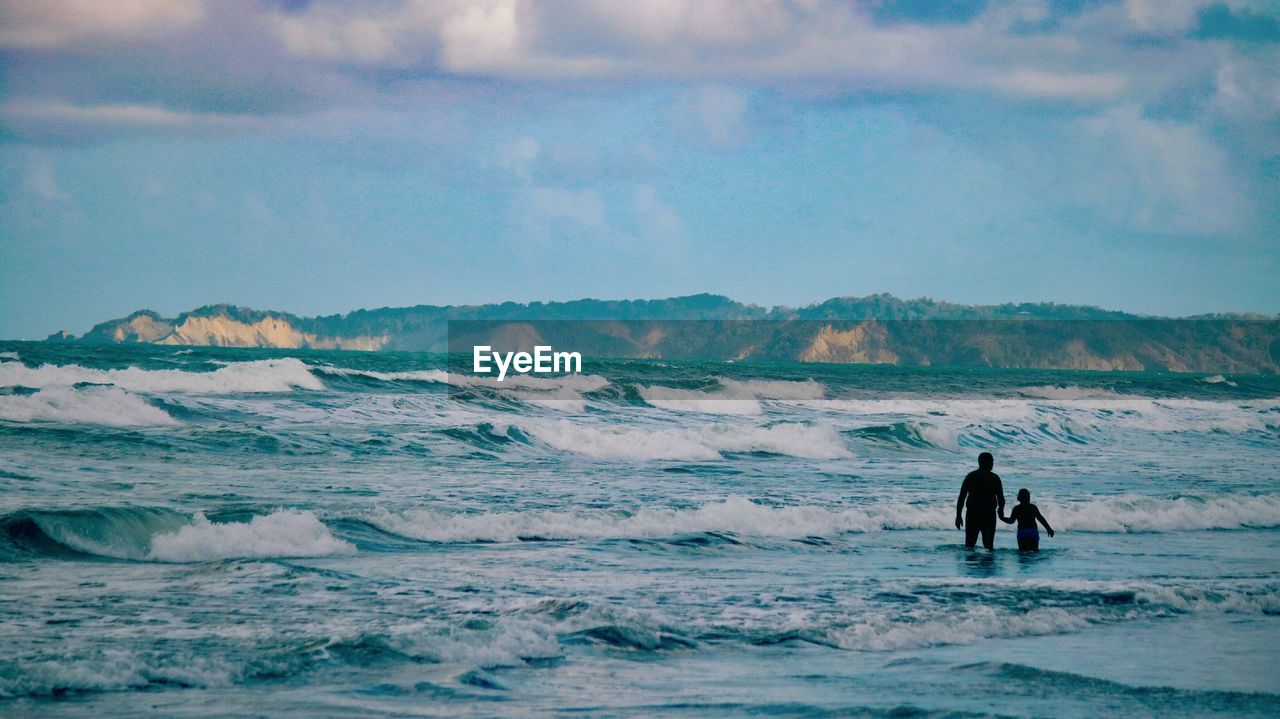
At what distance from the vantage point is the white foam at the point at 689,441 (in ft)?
85.5

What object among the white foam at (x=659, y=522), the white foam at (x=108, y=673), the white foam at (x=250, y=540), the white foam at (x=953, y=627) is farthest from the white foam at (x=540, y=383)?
the white foam at (x=108, y=673)

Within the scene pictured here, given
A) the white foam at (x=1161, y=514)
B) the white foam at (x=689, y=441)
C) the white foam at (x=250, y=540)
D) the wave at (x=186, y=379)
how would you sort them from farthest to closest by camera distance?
the wave at (x=186, y=379) → the white foam at (x=689, y=441) → the white foam at (x=1161, y=514) → the white foam at (x=250, y=540)

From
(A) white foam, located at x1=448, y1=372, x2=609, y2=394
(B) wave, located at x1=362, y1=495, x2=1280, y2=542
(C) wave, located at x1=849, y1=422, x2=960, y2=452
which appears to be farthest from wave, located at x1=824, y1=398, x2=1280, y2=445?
(B) wave, located at x1=362, y1=495, x2=1280, y2=542

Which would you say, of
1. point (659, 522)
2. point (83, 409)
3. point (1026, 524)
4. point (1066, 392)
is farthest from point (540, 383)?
point (1066, 392)

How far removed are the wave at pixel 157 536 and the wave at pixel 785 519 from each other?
1.33 m

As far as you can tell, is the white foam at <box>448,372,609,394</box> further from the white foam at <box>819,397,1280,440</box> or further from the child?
the child

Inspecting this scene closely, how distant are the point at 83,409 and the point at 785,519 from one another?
675 inches

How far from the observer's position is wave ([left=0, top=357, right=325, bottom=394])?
3853cm

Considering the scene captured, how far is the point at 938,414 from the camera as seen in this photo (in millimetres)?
44219

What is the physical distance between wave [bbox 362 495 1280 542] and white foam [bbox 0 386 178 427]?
13.0 metres

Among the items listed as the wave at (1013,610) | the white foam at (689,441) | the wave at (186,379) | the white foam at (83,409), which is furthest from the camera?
the wave at (186,379)

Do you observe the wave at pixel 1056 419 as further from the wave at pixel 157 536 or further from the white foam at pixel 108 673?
the white foam at pixel 108 673

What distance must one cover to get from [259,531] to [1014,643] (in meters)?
8.61

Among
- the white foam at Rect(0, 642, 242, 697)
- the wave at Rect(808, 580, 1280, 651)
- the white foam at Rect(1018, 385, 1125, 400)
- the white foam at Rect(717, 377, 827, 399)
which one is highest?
the white foam at Rect(717, 377, 827, 399)
